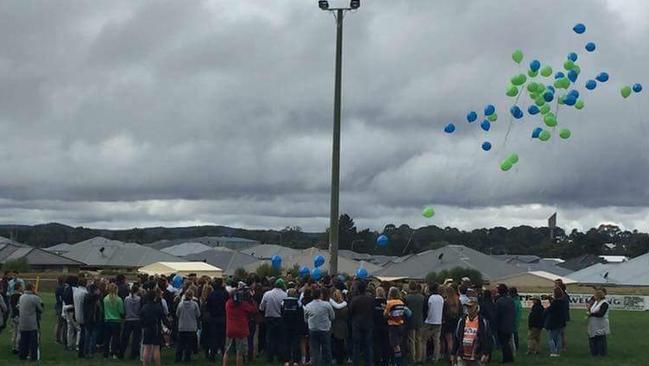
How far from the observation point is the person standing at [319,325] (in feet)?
50.1

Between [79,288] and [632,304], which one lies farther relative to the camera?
[632,304]

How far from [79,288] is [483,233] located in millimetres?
118127

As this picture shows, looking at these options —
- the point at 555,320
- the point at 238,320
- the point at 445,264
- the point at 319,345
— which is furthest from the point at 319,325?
the point at 445,264

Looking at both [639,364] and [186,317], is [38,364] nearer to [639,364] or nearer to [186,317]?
[186,317]

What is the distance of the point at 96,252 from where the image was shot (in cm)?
9231

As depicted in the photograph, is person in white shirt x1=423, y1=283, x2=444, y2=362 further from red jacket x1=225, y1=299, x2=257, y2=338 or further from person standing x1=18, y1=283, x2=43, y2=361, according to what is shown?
person standing x1=18, y1=283, x2=43, y2=361

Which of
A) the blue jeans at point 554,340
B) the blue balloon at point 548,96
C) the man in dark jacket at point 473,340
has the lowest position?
the blue jeans at point 554,340

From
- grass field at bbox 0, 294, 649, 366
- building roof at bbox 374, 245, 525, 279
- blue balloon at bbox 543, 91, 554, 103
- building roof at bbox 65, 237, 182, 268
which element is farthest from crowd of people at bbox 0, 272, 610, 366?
building roof at bbox 65, 237, 182, 268

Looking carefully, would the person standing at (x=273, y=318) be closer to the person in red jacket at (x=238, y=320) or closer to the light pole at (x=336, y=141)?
the person in red jacket at (x=238, y=320)

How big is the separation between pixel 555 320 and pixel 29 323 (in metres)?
10.4

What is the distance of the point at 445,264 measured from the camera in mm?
68438

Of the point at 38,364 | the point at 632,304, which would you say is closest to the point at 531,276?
the point at 632,304

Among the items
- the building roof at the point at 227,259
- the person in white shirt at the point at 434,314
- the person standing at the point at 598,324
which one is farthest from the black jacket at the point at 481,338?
the building roof at the point at 227,259

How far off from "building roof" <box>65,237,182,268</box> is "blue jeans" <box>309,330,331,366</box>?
6273 cm
